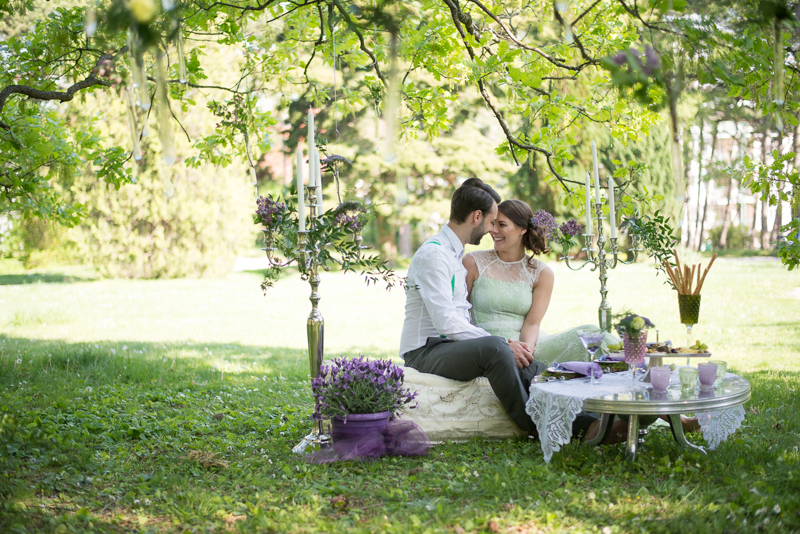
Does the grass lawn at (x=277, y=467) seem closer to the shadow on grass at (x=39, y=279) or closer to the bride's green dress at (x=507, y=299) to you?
the bride's green dress at (x=507, y=299)

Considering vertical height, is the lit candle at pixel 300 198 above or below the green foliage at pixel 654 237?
above

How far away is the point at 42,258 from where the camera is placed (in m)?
19.5

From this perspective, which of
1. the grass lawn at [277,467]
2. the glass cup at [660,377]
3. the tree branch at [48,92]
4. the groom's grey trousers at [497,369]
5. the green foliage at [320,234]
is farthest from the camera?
the tree branch at [48,92]

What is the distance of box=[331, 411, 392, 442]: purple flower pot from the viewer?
3.41m

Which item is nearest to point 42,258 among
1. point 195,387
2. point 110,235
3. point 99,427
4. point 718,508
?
point 110,235

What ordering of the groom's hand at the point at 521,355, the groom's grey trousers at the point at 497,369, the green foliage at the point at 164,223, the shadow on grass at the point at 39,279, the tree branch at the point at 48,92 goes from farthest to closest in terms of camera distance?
the shadow on grass at the point at 39,279 → the green foliage at the point at 164,223 → the tree branch at the point at 48,92 → the groom's hand at the point at 521,355 → the groom's grey trousers at the point at 497,369

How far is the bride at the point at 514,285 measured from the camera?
421cm

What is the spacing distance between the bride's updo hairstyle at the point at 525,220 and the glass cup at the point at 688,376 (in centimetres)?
136

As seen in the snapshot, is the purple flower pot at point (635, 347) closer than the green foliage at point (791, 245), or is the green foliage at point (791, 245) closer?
the purple flower pot at point (635, 347)

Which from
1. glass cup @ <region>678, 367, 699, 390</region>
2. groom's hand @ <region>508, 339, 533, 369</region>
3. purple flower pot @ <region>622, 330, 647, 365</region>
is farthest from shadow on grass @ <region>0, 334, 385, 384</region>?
glass cup @ <region>678, 367, 699, 390</region>

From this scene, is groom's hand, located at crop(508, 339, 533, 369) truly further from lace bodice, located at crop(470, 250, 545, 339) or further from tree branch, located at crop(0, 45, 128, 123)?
tree branch, located at crop(0, 45, 128, 123)

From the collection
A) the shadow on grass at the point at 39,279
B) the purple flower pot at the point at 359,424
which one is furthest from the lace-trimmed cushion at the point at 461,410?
the shadow on grass at the point at 39,279

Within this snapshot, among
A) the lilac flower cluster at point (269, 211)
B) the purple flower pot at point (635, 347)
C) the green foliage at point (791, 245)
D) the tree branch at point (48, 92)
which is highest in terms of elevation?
the tree branch at point (48, 92)

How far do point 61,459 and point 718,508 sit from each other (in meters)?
3.10
